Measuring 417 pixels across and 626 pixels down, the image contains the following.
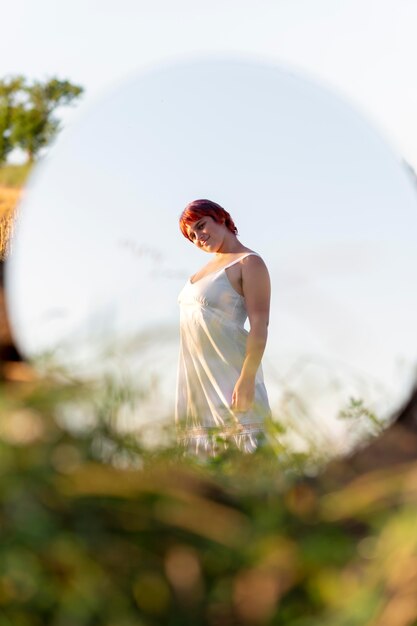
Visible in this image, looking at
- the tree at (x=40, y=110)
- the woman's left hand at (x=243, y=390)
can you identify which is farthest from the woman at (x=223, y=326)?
the tree at (x=40, y=110)

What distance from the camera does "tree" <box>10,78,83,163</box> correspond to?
11414 millimetres

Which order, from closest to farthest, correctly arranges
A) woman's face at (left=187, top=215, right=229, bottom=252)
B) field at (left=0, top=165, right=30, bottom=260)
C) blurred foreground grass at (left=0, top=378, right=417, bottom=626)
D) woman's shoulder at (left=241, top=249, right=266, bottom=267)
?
blurred foreground grass at (left=0, top=378, right=417, bottom=626) → field at (left=0, top=165, right=30, bottom=260) → woman's shoulder at (left=241, top=249, right=266, bottom=267) → woman's face at (left=187, top=215, right=229, bottom=252)

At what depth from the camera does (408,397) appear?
7.64ft

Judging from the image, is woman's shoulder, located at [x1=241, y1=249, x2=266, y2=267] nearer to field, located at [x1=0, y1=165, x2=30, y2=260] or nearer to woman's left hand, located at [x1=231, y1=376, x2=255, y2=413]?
woman's left hand, located at [x1=231, y1=376, x2=255, y2=413]

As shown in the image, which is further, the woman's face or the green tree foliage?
the green tree foliage

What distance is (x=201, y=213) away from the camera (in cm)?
675

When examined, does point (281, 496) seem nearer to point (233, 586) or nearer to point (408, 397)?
point (233, 586)

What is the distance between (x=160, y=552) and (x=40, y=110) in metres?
12.8

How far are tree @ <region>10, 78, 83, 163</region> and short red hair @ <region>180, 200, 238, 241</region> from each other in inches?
171

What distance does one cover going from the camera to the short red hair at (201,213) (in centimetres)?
673

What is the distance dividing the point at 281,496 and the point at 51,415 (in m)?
0.26

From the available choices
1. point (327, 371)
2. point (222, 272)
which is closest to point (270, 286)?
point (222, 272)

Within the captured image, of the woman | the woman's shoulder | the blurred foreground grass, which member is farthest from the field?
the blurred foreground grass

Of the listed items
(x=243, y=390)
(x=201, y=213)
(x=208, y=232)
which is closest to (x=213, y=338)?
(x=243, y=390)
